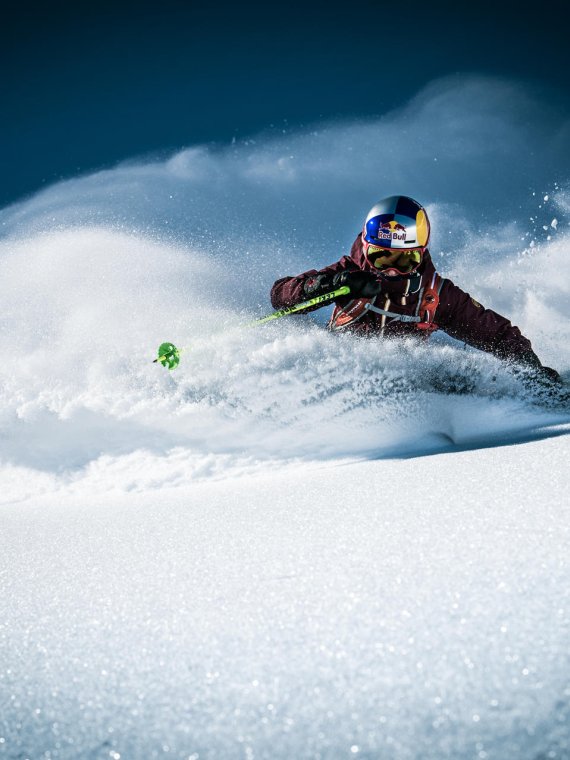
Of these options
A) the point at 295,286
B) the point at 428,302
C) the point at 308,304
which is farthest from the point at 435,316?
the point at 295,286

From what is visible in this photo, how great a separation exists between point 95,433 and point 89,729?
105 inches

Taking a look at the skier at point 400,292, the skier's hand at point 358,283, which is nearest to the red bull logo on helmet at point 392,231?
the skier at point 400,292

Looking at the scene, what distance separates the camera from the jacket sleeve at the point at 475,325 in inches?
157

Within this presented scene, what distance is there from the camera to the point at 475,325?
409 centimetres

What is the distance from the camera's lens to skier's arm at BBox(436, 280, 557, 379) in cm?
399

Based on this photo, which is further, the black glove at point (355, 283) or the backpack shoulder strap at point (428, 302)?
the backpack shoulder strap at point (428, 302)

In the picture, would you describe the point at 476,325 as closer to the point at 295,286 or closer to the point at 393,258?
the point at 393,258

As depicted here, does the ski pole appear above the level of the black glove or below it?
below

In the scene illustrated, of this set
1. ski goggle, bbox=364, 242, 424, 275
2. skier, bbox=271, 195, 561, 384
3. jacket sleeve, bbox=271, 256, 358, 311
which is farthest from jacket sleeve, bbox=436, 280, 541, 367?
jacket sleeve, bbox=271, 256, 358, 311

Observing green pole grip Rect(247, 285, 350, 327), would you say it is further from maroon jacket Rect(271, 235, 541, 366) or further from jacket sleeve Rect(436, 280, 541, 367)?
jacket sleeve Rect(436, 280, 541, 367)

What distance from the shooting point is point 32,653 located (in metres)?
0.95

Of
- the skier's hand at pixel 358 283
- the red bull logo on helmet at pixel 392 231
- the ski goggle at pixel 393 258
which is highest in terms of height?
the red bull logo on helmet at pixel 392 231

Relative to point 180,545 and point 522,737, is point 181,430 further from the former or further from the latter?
point 522,737

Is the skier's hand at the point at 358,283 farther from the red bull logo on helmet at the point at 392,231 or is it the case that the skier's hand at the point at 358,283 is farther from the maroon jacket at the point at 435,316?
the red bull logo on helmet at the point at 392,231
